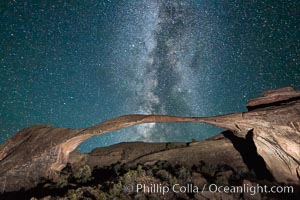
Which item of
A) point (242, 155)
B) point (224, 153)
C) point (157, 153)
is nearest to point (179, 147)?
point (157, 153)

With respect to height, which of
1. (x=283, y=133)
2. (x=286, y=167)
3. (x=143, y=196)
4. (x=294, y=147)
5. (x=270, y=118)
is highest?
(x=270, y=118)

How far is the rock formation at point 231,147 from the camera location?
374 inches

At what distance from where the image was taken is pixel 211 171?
13.8 metres

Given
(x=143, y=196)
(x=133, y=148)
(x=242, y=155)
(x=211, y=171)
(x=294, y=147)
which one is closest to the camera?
(x=294, y=147)

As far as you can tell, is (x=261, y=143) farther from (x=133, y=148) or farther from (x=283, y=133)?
(x=133, y=148)

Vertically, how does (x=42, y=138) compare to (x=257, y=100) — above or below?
below

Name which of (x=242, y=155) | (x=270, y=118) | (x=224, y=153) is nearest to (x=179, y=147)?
(x=224, y=153)

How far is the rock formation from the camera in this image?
9500mm

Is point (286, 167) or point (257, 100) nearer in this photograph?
point (286, 167)

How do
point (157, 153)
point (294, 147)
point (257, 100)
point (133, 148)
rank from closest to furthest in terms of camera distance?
1. point (294, 147)
2. point (257, 100)
3. point (157, 153)
4. point (133, 148)

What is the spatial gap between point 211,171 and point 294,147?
5.51 meters

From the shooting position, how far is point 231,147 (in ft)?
52.1

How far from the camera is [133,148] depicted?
18141 mm

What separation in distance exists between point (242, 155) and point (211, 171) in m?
2.70
